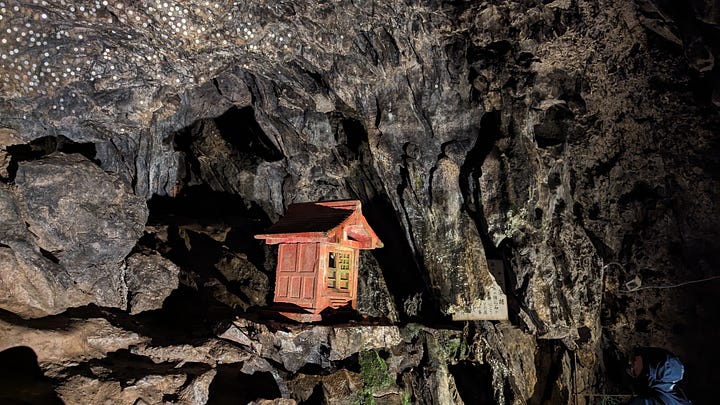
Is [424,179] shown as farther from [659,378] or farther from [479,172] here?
[659,378]

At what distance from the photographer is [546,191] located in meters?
9.78

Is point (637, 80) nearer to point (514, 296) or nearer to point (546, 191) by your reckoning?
point (546, 191)

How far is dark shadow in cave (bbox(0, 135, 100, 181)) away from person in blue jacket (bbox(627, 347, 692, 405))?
37.2ft

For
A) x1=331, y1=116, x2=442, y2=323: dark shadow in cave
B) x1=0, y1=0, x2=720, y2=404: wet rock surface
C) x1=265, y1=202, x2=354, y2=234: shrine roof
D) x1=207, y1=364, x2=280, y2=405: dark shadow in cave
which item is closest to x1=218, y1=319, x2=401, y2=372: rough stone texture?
x1=0, y1=0, x2=720, y2=404: wet rock surface

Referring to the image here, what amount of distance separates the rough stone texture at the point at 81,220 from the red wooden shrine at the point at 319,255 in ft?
10.6

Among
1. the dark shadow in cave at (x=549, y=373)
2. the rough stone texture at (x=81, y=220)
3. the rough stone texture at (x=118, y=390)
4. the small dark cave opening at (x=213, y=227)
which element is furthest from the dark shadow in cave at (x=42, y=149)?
the dark shadow in cave at (x=549, y=373)

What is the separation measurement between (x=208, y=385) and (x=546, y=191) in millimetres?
8260

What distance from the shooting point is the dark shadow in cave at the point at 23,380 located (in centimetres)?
538

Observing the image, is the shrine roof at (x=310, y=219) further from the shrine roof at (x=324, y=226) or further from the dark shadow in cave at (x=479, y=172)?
the dark shadow in cave at (x=479, y=172)

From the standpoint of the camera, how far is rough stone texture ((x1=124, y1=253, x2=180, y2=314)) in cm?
937

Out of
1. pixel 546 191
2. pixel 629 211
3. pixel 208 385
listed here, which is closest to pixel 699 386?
pixel 629 211

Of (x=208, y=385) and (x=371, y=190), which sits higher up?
(x=371, y=190)

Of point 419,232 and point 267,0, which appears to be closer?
point 267,0

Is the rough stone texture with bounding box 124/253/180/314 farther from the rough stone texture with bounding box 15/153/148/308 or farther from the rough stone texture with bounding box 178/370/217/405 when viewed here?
the rough stone texture with bounding box 178/370/217/405
